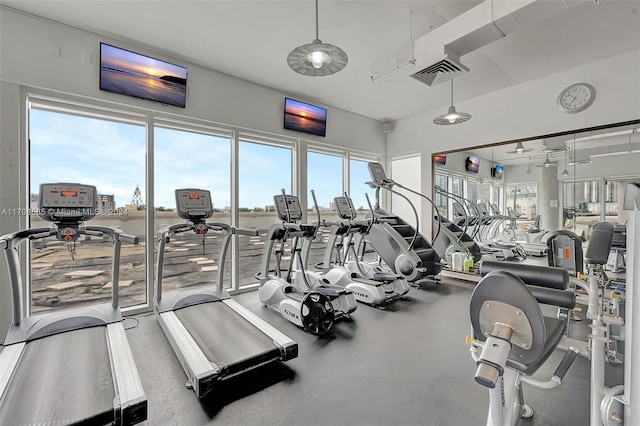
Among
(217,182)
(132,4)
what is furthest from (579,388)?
(132,4)

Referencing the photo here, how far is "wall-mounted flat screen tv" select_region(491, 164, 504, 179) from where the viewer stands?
5.57m

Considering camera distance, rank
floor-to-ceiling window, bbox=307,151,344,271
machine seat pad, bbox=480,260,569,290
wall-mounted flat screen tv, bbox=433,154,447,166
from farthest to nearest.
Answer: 1. wall-mounted flat screen tv, bbox=433,154,447,166
2. floor-to-ceiling window, bbox=307,151,344,271
3. machine seat pad, bbox=480,260,569,290

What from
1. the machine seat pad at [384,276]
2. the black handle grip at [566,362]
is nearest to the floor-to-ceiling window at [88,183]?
the machine seat pad at [384,276]

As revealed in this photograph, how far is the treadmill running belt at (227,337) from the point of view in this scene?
2348mm

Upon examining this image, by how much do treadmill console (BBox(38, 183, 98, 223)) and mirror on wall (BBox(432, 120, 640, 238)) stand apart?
5.81 meters

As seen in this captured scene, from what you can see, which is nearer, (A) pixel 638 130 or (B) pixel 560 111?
(A) pixel 638 130

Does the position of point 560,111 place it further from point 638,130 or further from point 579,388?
point 579,388

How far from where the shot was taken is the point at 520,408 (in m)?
1.88

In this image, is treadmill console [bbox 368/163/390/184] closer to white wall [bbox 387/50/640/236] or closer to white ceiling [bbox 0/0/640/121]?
white ceiling [bbox 0/0/640/121]

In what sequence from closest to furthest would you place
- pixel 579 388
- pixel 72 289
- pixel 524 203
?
pixel 579 388 → pixel 72 289 → pixel 524 203

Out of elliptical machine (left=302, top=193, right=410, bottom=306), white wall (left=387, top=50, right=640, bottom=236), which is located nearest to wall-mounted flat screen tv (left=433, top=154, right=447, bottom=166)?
white wall (left=387, top=50, right=640, bottom=236)

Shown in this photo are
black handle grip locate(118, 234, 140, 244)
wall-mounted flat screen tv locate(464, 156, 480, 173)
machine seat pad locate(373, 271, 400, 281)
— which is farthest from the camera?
wall-mounted flat screen tv locate(464, 156, 480, 173)

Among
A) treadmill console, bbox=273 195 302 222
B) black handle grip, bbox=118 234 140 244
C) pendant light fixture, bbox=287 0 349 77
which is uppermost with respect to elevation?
pendant light fixture, bbox=287 0 349 77

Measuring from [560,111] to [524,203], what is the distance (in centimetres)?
163
